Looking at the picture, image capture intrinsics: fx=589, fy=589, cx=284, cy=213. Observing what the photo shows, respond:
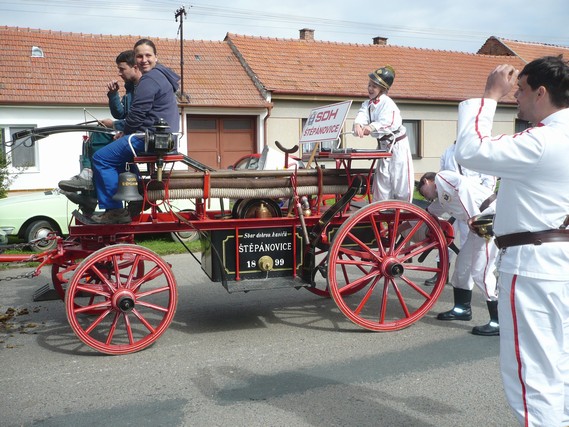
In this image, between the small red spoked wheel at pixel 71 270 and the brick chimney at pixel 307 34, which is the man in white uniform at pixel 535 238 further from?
the brick chimney at pixel 307 34

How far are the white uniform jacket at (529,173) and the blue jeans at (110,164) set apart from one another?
3.00 meters

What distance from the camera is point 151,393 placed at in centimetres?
397

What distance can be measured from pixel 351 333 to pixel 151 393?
1.98 meters

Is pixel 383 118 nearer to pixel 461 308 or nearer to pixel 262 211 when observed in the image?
pixel 262 211

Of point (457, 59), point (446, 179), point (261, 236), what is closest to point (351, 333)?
point (261, 236)

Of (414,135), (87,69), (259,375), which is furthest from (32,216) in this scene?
(414,135)

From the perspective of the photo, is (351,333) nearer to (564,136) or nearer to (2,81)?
(564,136)

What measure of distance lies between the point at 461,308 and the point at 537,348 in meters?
3.15

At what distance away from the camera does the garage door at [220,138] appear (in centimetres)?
1858

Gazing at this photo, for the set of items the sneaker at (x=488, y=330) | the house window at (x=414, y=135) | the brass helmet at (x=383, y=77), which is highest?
the house window at (x=414, y=135)

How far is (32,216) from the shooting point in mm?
9742

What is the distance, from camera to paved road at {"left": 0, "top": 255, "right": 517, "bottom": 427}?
142 inches

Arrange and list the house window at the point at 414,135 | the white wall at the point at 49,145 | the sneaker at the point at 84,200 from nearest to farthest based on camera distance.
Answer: the sneaker at the point at 84,200
the white wall at the point at 49,145
the house window at the point at 414,135

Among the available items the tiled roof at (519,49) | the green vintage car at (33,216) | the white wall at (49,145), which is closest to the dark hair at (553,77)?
the green vintage car at (33,216)
